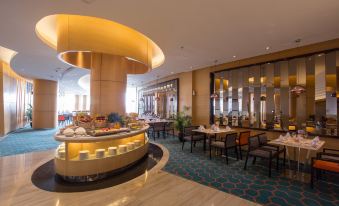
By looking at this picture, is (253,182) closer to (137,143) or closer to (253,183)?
(253,183)

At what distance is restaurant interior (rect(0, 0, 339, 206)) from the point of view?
312 cm

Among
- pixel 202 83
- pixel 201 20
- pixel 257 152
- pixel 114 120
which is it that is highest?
pixel 201 20

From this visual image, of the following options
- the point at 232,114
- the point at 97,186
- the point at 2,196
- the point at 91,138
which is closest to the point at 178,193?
the point at 97,186

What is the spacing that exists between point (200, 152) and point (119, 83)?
365cm

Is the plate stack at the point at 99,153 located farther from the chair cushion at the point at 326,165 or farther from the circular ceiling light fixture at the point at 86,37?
the chair cushion at the point at 326,165

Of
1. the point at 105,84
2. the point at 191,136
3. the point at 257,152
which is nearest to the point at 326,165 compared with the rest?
the point at 257,152

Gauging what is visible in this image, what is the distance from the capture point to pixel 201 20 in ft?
12.0

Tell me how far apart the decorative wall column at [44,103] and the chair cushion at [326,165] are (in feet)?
49.0

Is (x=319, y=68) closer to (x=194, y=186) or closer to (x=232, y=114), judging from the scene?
(x=232, y=114)

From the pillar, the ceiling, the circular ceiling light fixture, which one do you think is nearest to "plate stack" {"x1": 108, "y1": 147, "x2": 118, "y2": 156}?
the pillar

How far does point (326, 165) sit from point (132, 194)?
12.6 feet

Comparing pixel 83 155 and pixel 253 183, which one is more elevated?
pixel 83 155

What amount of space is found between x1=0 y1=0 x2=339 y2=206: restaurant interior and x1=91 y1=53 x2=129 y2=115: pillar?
0.03 m

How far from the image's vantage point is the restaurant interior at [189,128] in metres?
3.12
